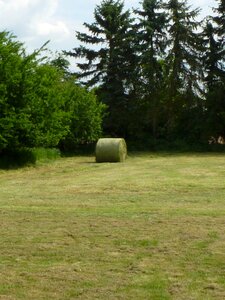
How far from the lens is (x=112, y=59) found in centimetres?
3344

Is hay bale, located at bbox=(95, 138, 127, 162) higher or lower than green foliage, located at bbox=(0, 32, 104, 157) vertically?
lower

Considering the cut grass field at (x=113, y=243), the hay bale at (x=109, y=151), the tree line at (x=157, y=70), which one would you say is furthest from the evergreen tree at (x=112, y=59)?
the cut grass field at (x=113, y=243)

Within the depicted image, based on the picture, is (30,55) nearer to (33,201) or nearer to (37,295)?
(33,201)

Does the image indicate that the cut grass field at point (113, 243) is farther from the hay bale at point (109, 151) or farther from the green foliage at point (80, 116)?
the green foliage at point (80, 116)

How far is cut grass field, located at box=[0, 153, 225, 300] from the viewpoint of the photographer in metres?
4.75

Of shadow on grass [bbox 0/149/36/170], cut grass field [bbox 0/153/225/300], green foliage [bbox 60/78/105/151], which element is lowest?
cut grass field [bbox 0/153/225/300]

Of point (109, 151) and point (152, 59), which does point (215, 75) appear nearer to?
point (152, 59)

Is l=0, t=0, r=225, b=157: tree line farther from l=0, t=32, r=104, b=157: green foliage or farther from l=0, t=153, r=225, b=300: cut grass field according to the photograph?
l=0, t=153, r=225, b=300: cut grass field

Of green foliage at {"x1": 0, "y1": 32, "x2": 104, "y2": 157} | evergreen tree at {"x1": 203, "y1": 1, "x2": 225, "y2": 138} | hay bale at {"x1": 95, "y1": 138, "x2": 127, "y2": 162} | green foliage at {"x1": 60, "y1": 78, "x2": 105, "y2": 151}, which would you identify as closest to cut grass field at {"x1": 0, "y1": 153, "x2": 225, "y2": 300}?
green foliage at {"x1": 0, "y1": 32, "x2": 104, "y2": 157}

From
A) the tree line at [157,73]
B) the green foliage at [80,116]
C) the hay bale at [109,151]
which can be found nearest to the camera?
the hay bale at [109,151]

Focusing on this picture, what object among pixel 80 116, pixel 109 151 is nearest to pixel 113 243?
pixel 109 151

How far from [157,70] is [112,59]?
10.1ft

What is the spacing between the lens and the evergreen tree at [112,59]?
32.8 meters

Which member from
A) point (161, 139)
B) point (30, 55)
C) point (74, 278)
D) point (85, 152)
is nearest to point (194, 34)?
point (161, 139)
